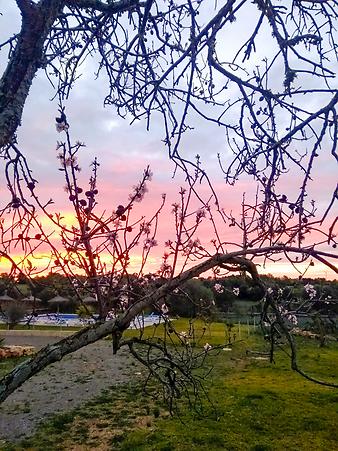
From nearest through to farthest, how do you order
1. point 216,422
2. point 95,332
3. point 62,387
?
point 95,332, point 216,422, point 62,387

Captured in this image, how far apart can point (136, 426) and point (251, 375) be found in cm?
551

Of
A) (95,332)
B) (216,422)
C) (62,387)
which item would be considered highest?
(95,332)

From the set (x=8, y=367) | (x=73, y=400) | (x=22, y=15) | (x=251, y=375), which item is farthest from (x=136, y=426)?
(x=22, y=15)

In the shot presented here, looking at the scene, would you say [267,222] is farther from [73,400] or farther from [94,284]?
[73,400]

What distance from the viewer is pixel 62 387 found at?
459 inches

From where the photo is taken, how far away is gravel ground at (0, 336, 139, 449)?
354 inches

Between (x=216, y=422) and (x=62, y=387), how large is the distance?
4402 mm

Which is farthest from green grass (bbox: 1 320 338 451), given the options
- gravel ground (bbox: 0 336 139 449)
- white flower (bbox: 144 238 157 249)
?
white flower (bbox: 144 238 157 249)

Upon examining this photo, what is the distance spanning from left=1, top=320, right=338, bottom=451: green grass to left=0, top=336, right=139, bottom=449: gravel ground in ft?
1.31

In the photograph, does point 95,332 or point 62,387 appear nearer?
point 95,332

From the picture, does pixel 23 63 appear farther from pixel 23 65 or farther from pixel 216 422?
pixel 216 422

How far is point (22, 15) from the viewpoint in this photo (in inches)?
83.3

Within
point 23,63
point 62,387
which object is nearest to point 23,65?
point 23,63

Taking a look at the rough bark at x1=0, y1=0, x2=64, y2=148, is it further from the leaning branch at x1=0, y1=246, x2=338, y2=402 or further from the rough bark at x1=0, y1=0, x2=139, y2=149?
the leaning branch at x1=0, y1=246, x2=338, y2=402
